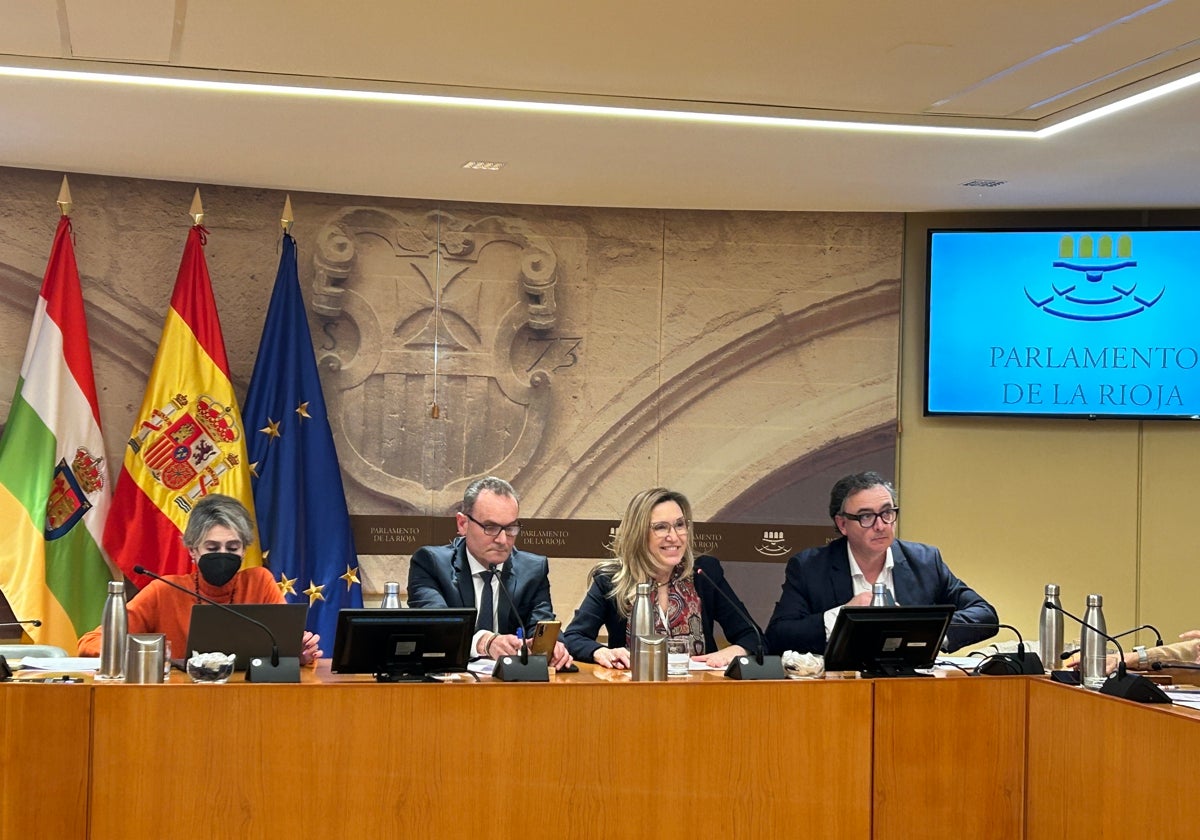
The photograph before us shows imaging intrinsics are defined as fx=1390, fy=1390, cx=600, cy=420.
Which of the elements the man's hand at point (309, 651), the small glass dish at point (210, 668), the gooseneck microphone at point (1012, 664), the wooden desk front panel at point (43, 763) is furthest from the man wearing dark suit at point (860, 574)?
the wooden desk front panel at point (43, 763)

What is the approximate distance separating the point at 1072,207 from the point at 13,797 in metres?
4.81

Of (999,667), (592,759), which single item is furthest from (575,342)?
(592,759)

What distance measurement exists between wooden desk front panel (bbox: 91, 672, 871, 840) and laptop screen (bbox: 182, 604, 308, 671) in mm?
302

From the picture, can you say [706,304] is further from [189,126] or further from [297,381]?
[189,126]

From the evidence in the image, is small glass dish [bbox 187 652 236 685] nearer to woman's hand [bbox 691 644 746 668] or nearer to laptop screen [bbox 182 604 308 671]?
laptop screen [bbox 182 604 308 671]

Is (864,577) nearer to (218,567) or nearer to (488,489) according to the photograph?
(488,489)

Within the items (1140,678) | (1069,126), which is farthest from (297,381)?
(1140,678)

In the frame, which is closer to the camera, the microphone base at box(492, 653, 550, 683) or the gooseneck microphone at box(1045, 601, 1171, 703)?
the gooseneck microphone at box(1045, 601, 1171, 703)

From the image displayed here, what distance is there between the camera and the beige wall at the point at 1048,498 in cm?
621

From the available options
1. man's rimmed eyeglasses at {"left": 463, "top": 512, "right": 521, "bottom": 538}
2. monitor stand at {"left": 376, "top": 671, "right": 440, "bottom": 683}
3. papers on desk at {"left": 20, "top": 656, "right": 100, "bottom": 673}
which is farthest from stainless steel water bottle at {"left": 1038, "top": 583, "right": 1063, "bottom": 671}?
papers on desk at {"left": 20, "top": 656, "right": 100, "bottom": 673}

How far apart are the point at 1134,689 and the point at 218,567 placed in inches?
101

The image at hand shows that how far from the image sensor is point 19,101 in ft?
15.0

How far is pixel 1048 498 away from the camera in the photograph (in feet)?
20.6

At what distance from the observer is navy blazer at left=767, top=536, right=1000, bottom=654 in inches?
184
